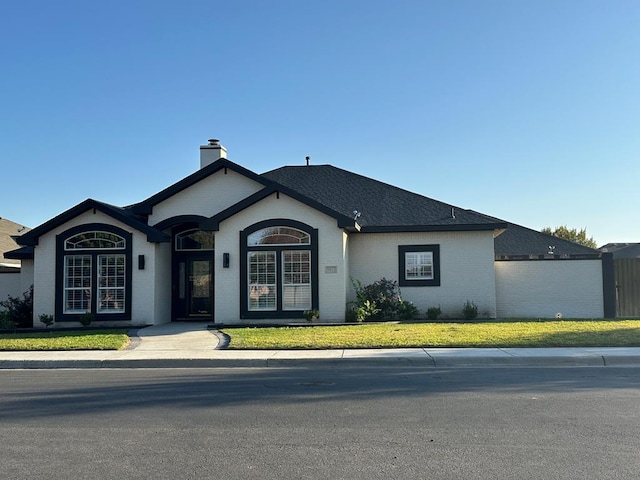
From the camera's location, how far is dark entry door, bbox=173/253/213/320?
21312 mm

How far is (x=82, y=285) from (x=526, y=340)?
44.6ft

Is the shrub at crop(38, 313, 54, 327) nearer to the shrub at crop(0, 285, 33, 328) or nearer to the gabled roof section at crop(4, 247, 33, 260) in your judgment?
the shrub at crop(0, 285, 33, 328)

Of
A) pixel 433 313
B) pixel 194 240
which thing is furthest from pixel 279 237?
pixel 433 313

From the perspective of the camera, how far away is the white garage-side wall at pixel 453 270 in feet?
68.4

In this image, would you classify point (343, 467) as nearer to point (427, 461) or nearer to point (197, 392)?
point (427, 461)

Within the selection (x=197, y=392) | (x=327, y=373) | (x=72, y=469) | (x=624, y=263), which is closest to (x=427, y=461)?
(x=72, y=469)

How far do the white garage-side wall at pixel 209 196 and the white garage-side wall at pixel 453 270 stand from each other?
5.03m

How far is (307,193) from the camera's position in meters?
24.3

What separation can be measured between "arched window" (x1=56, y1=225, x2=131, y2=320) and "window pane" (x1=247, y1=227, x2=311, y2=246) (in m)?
4.21

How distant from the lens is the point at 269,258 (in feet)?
63.4

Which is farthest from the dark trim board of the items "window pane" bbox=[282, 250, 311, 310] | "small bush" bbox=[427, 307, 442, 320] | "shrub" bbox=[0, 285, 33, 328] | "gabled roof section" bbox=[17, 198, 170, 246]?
"shrub" bbox=[0, 285, 33, 328]

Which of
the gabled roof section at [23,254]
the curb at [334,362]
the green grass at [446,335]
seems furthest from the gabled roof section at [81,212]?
the curb at [334,362]

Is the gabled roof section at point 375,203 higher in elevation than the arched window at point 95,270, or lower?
higher

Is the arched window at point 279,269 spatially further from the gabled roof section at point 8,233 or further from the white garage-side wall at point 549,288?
the gabled roof section at point 8,233
